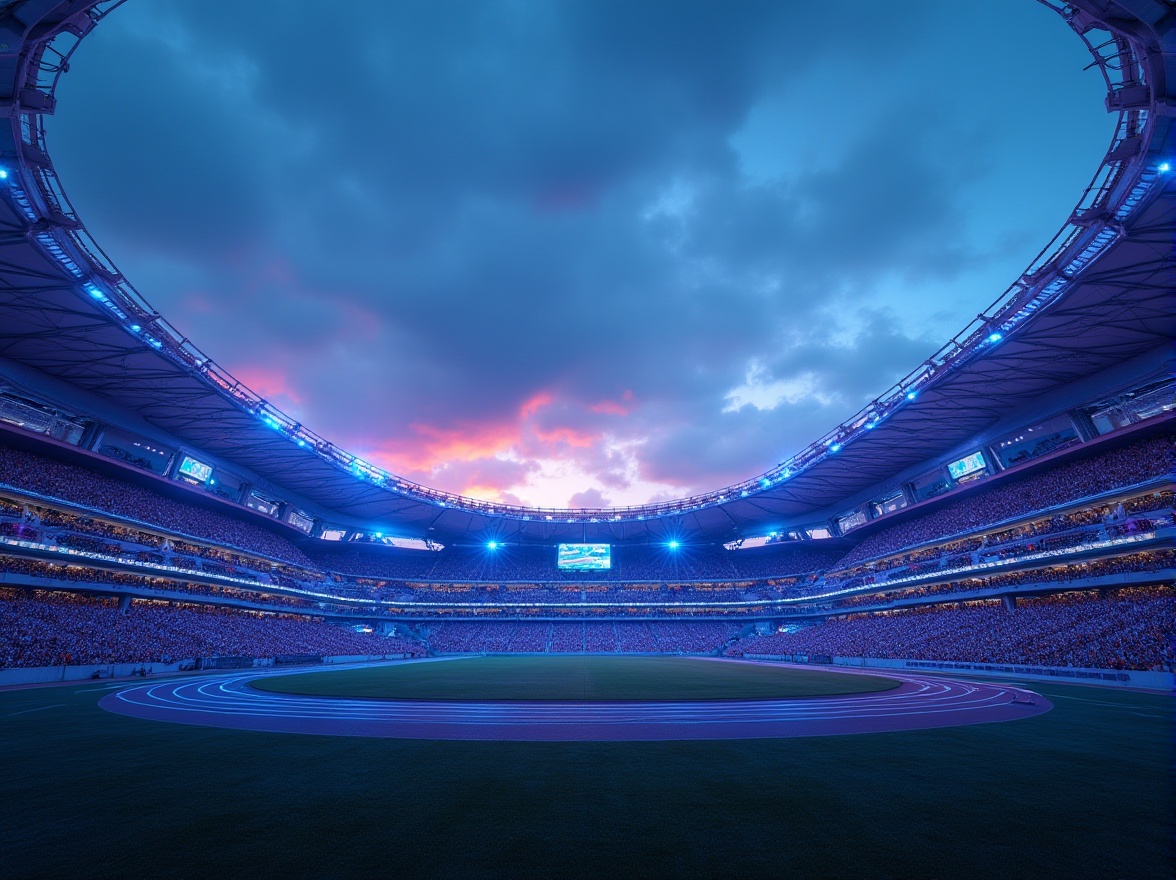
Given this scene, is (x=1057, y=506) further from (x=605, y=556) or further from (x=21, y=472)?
(x=21, y=472)

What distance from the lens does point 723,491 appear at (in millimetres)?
70812

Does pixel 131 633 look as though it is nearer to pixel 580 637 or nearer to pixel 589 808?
pixel 589 808

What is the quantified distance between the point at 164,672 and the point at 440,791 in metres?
36.6

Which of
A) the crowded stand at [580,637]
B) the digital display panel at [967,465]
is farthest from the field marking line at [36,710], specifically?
the digital display panel at [967,465]

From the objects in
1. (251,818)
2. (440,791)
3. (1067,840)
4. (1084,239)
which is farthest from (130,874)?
(1084,239)

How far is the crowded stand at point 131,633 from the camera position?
2795cm

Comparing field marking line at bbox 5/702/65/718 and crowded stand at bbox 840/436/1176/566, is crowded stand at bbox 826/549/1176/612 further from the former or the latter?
field marking line at bbox 5/702/65/718

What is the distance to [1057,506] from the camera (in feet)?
121

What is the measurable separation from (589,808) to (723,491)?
6670cm

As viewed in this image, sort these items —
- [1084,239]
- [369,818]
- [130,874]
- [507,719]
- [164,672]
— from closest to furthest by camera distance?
Answer: 1. [130,874]
2. [369,818]
3. [507,719]
4. [1084,239]
5. [164,672]

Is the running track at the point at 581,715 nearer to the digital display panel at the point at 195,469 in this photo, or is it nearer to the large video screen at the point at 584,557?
the digital display panel at the point at 195,469

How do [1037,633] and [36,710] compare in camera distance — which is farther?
[1037,633]

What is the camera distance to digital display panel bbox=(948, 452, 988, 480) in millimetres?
47031

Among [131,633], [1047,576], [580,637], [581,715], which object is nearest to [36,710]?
[581,715]
